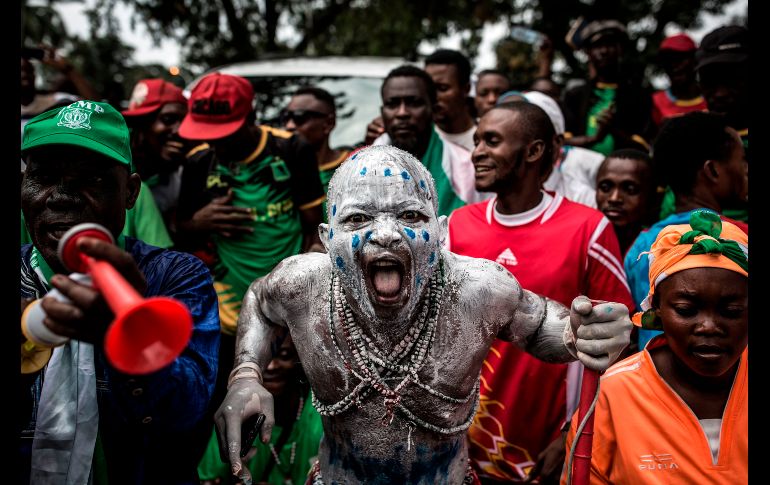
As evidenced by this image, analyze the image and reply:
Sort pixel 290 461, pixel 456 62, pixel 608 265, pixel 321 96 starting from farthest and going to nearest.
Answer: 1. pixel 456 62
2. pixel 321 96
3. pixel 290 461
4. pixel 608 265

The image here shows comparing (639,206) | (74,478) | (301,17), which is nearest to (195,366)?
(74,478)

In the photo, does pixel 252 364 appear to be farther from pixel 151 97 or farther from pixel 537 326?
pixel 151 97

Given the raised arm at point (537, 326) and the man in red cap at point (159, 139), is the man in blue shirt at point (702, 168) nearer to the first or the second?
the raised arm at point (537, 326)

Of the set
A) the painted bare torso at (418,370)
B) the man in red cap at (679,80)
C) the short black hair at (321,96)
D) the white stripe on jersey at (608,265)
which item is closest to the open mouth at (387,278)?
the painted bare torso at (418,370)

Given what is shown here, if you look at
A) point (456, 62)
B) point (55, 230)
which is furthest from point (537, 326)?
point (456, 62)

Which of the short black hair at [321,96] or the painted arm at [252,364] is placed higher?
the short black hair at [321,96]

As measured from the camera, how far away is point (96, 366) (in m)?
2.21

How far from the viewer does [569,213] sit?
11.4ft

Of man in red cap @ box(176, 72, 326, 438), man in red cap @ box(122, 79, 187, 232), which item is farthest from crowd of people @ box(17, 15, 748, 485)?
man in red cap @ box(122, 79, 187, 232)

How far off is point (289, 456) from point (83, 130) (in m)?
2.54

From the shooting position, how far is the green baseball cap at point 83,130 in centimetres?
218

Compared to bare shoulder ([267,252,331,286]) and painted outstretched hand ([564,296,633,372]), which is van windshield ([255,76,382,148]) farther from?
painted outstretched hand ([564,296,633,372])

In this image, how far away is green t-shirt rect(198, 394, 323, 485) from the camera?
13.5ft

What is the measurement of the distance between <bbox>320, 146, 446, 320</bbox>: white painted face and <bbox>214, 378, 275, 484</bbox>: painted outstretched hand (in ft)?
1.42
